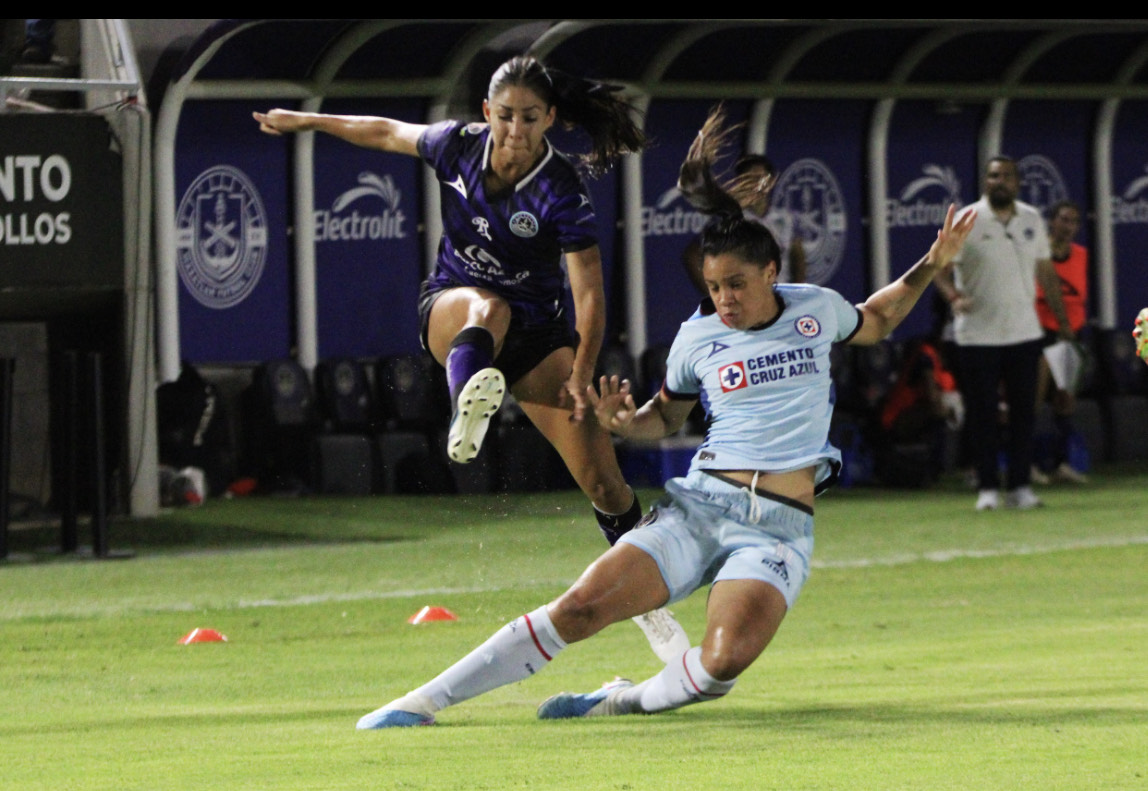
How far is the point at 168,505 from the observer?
1446 centimetres

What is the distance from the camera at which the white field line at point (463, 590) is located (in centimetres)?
973

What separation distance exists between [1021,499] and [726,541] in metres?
8.44

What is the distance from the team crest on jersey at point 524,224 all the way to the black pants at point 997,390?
724 centimetres

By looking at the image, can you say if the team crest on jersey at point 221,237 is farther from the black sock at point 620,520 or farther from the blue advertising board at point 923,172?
the black sock at point 620,520

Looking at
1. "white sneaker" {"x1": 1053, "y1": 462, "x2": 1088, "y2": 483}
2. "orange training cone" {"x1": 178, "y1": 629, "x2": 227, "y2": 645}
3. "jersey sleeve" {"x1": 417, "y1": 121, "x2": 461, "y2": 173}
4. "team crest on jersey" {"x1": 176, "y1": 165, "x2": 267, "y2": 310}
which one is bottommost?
"orange training cone" {"x1": 178, "y1": 629, "x2": 227, "y2": 645}

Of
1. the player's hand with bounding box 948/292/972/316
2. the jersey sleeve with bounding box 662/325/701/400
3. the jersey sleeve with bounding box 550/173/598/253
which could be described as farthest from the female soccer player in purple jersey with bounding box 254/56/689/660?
the player's hand with bounding box 948/292/972/316

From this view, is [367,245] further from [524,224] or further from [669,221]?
[524,224]

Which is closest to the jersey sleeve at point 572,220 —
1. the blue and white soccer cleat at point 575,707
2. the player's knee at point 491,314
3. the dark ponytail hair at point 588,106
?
the dark ponytail hair at point 588,106

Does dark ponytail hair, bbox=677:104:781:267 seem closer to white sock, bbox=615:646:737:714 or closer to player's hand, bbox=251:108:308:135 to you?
white sock, bbox=615:646:737:714

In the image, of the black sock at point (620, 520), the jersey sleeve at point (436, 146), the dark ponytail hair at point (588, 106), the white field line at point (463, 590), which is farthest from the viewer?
the white field line at point (463, 590)

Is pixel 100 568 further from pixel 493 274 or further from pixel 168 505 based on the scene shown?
pixel 493 274

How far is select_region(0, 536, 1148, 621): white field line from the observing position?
9727mm

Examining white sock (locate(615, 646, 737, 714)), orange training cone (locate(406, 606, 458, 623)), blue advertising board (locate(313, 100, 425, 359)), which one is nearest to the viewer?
white sock (locate(615, 646, 737, 714))

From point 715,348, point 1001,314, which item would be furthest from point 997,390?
point 715,348
